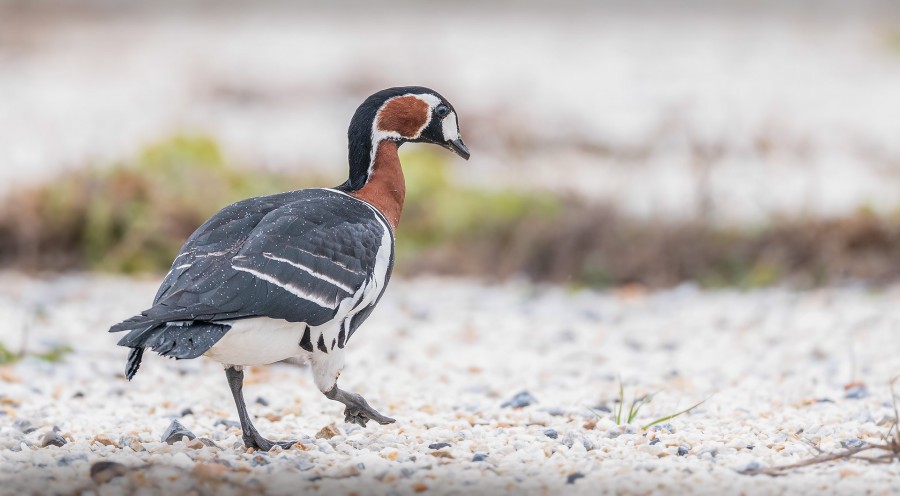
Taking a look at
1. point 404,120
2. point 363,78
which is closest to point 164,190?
point 404,120

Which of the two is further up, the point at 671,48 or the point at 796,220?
the point at 671,48

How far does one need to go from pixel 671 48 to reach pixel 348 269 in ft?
63.0

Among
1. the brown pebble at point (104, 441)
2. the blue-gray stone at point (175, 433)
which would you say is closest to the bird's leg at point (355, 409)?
the blue-gray stone at point (175, 433)

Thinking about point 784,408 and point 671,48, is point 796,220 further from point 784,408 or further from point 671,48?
point 671,48

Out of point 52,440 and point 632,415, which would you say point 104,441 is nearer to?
point 52,440

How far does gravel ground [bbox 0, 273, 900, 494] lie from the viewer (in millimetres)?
5156

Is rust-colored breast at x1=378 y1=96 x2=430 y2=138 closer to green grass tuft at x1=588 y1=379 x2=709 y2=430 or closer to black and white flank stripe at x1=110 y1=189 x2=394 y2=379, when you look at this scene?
black and white flank stripe at x1=110 y1=189 x2=394 y2=379

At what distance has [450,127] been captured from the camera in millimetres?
7004

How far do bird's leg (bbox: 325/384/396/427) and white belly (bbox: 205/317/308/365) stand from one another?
0.59 metres

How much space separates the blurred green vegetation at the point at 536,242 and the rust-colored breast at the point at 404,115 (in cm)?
410

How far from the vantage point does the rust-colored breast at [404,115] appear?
6.83m

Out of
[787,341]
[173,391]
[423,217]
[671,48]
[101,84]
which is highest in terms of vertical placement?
[671,48]

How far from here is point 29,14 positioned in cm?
2798

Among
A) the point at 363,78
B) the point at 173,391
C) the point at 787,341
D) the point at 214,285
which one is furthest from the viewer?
the point at 363,78
